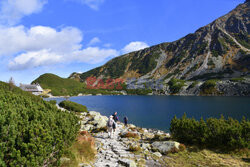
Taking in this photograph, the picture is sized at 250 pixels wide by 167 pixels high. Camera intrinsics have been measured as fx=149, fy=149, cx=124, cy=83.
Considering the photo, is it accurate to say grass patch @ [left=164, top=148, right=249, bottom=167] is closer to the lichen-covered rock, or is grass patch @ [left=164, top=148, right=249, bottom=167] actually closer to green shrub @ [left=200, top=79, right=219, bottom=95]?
the lichen-covered rock

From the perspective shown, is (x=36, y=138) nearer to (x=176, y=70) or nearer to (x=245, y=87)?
(x=245, y=87)

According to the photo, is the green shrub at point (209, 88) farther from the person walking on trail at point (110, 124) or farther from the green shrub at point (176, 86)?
the person walking on trail at point (110, 124)

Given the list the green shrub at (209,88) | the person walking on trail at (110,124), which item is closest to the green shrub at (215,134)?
the person walking on trail at (110,124)

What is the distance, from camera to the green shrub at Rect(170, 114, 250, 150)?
1339 centimetres

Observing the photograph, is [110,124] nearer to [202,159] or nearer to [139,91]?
[202,159]

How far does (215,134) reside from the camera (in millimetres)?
14125

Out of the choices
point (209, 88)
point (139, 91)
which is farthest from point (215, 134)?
point (139, 91)

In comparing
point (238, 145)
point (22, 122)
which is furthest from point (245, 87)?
point (22, 122)

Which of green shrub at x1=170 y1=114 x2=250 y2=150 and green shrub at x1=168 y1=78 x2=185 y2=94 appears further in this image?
green shrub at x1=168 y1=78 x2=185 y2=94

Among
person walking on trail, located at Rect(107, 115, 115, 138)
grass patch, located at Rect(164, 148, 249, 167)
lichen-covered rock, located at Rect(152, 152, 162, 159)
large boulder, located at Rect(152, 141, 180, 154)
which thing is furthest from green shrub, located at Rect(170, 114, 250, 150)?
person walking on trail, located at Rect(107, 115, 115, 138)

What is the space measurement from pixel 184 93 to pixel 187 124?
419ft

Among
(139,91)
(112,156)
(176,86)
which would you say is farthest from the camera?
(139,91)

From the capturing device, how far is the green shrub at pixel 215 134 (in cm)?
1339

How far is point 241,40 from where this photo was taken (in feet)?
644
